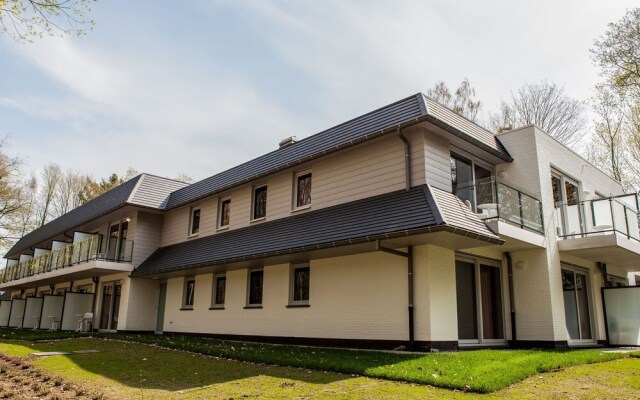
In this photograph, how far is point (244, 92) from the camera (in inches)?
590

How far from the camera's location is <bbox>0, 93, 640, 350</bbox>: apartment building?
11352 mm

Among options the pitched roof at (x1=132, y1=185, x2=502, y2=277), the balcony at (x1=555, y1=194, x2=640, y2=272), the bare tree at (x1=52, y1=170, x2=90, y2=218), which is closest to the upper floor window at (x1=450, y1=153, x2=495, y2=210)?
the pitched roof at (x1=132, y1=185, x2=502, y2=277)

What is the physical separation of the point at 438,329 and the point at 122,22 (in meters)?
9.05

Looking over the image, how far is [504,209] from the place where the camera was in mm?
12156

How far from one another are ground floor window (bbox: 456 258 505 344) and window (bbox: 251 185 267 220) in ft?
24.2

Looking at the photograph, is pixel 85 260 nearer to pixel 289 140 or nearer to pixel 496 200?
pixel 289 140

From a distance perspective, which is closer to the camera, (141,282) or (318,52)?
(318,52)

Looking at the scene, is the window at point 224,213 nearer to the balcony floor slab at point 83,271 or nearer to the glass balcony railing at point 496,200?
the balcony floor slab at point 83,271

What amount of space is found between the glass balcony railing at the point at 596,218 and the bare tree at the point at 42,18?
1354 centimetres

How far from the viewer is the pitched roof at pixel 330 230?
1055cm

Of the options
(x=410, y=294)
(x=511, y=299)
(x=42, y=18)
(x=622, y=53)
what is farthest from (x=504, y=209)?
(x=622, y=53)

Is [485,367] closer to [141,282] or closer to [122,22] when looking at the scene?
[122,22]

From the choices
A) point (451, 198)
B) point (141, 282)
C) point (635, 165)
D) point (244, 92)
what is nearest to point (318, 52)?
point (244, 92)

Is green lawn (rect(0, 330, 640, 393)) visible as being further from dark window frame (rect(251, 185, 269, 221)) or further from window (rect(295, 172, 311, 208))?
dark window frame (rect(251, 185, 269, 221))
